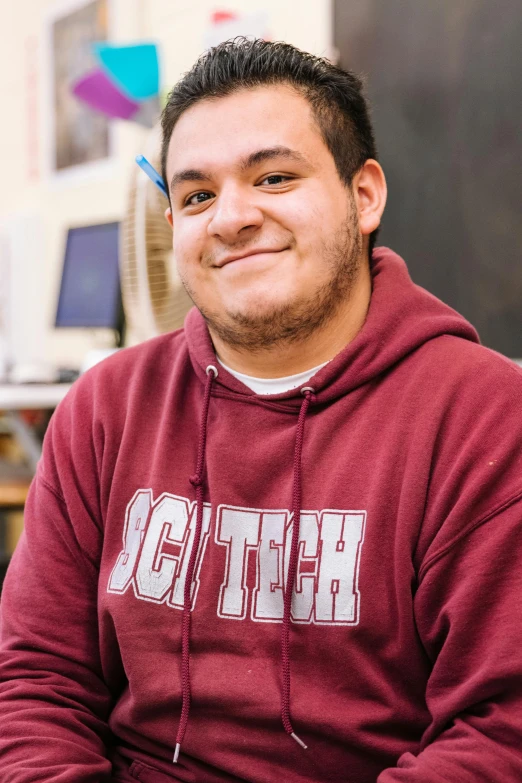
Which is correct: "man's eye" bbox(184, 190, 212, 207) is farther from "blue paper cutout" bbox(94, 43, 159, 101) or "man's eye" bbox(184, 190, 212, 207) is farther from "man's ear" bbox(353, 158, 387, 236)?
"blue paper cutout" bbox(94, 43, 159, 101)

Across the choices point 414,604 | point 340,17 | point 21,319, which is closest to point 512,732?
point 414,604

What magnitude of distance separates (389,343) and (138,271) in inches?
34.7

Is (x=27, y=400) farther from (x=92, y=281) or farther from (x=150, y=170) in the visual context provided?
(x=150, y=170)

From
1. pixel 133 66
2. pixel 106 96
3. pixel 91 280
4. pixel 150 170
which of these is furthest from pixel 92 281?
pixel 150 170

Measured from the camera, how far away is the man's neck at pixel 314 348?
1068 millimetres

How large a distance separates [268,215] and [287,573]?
426mm

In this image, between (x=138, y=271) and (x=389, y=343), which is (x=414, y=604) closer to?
(x=389, y=343)

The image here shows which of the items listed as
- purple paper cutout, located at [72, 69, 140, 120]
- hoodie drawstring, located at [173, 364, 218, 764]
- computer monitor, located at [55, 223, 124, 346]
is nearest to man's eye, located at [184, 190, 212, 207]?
hoodie drawstring, located at [173, 364, 218, 764]

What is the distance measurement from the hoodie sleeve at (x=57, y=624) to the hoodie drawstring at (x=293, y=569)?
0.24 meters

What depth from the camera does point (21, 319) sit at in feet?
8.95

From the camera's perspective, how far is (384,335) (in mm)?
1033

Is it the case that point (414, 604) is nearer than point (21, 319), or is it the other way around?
point (414, 604)

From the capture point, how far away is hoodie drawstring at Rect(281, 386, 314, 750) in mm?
933

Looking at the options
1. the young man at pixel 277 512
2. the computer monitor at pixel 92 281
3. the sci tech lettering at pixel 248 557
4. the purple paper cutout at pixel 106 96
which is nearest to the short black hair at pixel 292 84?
the young man at pixel 277 512
